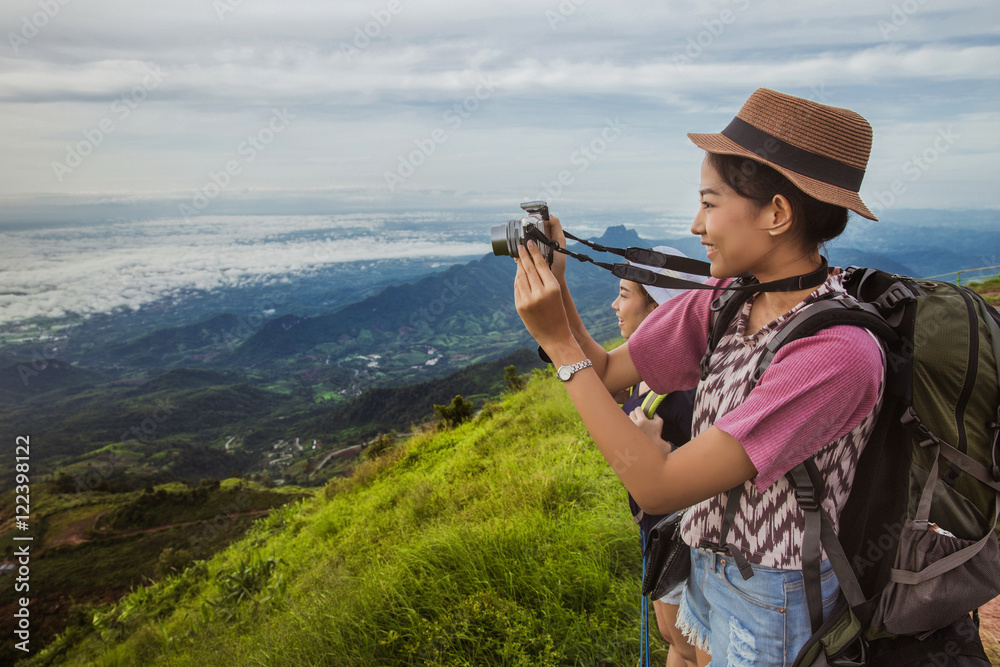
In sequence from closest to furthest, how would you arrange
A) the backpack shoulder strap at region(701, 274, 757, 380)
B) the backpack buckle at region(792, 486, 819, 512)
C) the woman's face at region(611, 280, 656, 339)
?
1. the backpack buckle at region(792, 486, 819, 512)
2. the backpack shoulder strap at region(701, 274, 757, 380)
3. the woman's face at region(611, 280, 656, 339)

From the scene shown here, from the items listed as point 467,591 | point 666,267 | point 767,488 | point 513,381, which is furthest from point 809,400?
point 513,381

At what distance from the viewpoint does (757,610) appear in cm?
112

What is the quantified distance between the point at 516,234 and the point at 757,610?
1.04 metres

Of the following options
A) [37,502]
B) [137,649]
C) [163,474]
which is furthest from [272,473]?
[137,649]

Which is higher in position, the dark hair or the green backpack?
the dark hair

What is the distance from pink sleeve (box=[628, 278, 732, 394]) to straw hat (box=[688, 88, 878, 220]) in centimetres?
40

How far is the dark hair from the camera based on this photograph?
1048mm

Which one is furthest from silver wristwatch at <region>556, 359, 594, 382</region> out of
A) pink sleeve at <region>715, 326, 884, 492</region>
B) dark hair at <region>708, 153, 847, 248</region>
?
dark hair at <region>708, 153, 847, 248</region>

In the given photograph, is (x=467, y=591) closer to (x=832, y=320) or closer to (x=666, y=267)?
(x=666, y=267)

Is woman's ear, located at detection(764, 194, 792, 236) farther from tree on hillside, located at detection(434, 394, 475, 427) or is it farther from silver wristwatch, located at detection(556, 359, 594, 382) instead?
tree on hillside, located at detection(434, 394, 475, 427)

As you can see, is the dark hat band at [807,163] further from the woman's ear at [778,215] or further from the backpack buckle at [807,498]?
the backpack buckle at [807,498]

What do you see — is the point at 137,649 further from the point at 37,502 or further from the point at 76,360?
the point at 76,360

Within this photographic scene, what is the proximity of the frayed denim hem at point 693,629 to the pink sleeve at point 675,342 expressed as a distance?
635mm

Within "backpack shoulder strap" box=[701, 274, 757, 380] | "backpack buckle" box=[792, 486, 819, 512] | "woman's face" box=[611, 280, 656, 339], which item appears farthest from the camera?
"woman's face" box=[611, 280, 656, 339]
